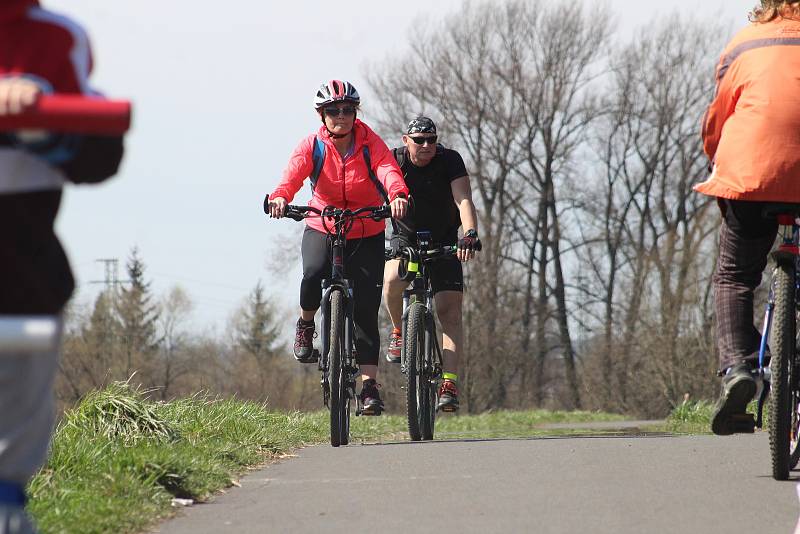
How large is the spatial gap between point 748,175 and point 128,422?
138 inches

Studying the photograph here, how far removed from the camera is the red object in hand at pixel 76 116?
114 inches

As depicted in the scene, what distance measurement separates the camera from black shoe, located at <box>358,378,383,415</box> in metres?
9.00

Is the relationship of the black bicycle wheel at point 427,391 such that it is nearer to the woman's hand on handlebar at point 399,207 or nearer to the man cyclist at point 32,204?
the woman's hand on handlebar at point 399,207

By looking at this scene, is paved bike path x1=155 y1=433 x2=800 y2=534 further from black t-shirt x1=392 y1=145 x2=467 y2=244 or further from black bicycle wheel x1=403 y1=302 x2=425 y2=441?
black t-shirt x1=392 y1=145 x2=467 y2=244

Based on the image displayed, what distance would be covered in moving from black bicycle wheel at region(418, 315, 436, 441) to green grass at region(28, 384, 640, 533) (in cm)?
71

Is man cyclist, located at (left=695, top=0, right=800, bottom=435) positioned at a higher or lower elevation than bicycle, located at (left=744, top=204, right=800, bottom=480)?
higher

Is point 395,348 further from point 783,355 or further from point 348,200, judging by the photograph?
point 783,355

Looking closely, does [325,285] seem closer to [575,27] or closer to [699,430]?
[699,430]

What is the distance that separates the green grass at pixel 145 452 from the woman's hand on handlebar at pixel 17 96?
2.04 meters

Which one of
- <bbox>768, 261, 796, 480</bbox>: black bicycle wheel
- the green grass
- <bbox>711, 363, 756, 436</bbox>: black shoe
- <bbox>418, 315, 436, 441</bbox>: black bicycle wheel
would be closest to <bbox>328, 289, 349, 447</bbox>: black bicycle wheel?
the green grass

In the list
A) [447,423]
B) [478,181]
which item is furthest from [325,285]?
[478,181]

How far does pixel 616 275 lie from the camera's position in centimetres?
4562

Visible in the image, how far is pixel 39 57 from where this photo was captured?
3283 mm

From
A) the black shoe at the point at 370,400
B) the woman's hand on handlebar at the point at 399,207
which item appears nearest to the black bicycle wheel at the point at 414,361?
the black shoe at the point at 370,400
